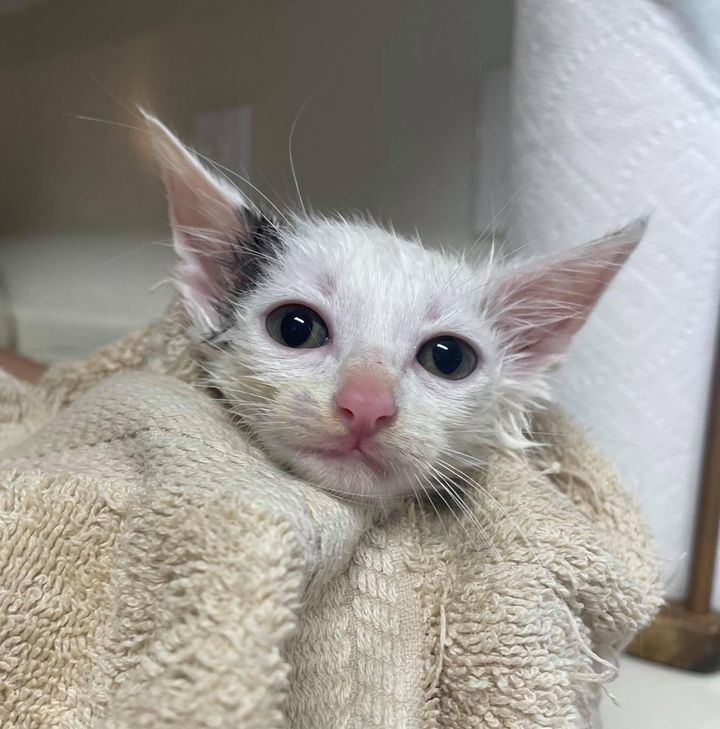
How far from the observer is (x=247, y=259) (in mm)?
587

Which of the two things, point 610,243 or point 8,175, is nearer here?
point 610,243

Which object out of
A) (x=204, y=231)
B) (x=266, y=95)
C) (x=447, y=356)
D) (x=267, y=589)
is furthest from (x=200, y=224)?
(x=266, y=95)

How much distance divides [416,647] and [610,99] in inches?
20.7

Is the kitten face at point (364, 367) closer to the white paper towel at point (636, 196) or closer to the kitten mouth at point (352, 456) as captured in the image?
the kitten mouth at point (352, 456)

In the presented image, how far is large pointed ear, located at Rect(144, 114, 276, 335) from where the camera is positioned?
A: 55 centimetres

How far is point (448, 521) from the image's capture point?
1.71 feet

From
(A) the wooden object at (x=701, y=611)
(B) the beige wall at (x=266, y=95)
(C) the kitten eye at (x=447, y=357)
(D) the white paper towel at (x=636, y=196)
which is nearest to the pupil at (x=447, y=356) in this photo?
(C) the kitten eye at (x=447, y=357)

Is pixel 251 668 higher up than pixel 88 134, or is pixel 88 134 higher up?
pixel 251 668

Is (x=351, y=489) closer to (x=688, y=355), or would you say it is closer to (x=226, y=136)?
(x=688, y=355)

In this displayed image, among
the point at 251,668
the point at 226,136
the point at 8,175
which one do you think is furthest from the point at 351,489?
the point at 8,175

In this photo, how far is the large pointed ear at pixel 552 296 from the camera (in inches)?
20.8

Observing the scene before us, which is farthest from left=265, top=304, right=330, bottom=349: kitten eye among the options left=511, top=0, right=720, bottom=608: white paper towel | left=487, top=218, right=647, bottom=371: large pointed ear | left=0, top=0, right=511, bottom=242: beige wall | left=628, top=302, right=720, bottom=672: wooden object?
left=0, top=0, right=511, bottom=242: beige wall

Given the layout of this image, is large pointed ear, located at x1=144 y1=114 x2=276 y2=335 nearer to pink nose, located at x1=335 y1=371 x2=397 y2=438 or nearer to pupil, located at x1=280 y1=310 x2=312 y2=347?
pupil, located at x1=280 y1=310 x2=312 y2=347

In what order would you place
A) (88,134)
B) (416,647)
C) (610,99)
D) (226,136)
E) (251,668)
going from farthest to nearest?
(88,134), (226,136), (610,99), (416,647), (251,668)
